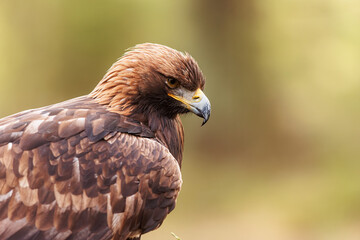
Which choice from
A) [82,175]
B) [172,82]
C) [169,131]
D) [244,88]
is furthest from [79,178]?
[244,88]

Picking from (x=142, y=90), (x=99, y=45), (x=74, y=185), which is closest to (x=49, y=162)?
(x=74, y=185)

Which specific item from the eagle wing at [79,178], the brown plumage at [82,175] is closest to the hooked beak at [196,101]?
the brown plumage at [82,175]

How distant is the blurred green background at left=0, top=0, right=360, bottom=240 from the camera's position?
10.6 metres

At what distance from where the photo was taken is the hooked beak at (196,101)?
Result: 4.49 m

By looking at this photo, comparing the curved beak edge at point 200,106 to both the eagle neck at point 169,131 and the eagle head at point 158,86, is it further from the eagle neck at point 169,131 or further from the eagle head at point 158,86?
the eagle neck at point 169,131

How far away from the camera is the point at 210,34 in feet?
36.5

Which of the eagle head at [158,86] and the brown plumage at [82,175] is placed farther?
the eagle head at [158,86]

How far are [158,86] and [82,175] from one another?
0.92 metres

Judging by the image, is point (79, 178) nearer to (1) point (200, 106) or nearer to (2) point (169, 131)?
(2) point (169, 131)

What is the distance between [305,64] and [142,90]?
7069mm

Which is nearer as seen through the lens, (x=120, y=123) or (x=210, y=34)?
(x=120, y=123)

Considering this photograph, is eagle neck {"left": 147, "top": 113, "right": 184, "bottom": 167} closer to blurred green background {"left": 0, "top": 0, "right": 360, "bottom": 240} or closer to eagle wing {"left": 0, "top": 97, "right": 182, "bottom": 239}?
eagle wing {"left": 0, "top": 97, "right": 182, "bottom": 239}

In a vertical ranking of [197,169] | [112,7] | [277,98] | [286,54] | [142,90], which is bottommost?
[197,169]

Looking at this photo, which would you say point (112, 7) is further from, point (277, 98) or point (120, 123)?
point (120, 123)
